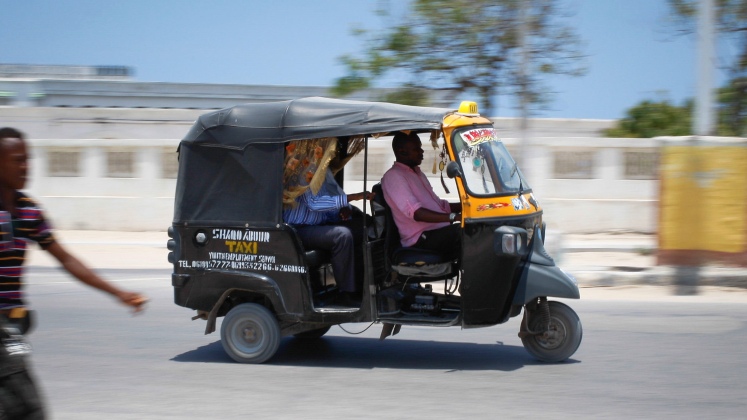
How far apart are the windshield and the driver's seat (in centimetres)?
74

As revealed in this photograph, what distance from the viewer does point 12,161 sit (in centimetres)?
398

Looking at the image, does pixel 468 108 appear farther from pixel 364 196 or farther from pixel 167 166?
pixel 167 166

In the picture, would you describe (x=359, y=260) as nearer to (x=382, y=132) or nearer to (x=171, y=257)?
(x=382, y=132)

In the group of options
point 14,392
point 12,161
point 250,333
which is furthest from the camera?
point 250,333

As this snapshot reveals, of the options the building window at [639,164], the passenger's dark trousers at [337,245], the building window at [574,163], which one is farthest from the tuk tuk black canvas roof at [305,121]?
the building window at [639,164]

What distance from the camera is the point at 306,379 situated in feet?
22.2

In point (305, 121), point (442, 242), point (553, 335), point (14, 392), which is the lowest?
point (553, 335)

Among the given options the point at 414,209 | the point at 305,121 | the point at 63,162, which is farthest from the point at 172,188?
the point at 414,209

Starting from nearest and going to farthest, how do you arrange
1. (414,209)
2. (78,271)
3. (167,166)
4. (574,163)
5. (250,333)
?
(78,271) → (414,209) → (250,333) → (574,163) → (167,166)

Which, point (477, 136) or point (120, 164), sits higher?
point (477, 136)

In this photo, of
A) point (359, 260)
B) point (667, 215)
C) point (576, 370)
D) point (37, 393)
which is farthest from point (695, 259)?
point (37, 393)

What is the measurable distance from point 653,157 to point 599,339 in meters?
9.50

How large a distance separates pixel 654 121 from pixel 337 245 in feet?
50.7

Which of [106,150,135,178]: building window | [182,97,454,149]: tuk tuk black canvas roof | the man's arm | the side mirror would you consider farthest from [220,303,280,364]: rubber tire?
[106,150,135,178]: building window
